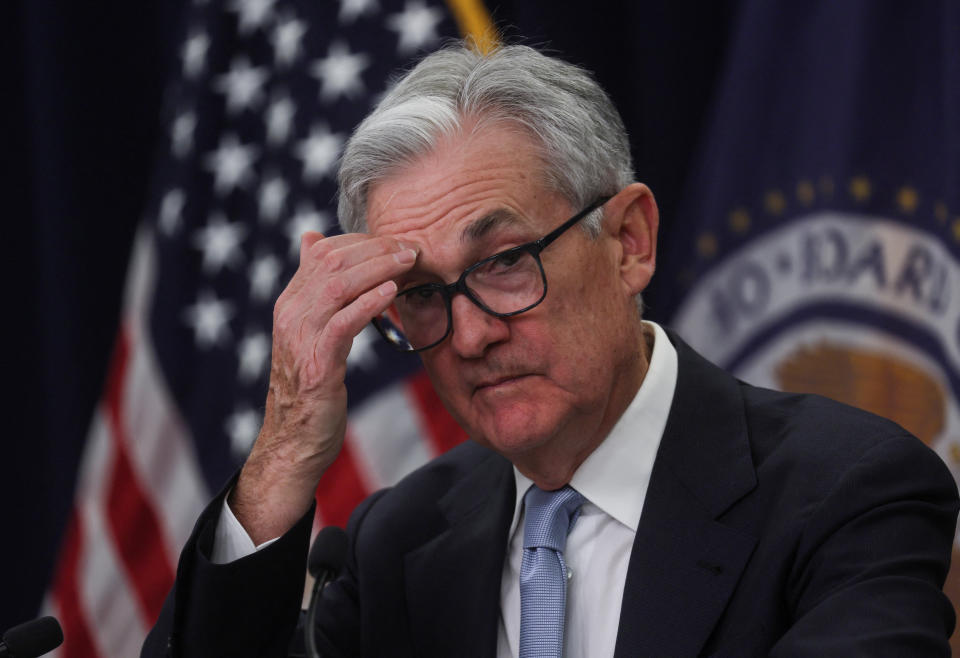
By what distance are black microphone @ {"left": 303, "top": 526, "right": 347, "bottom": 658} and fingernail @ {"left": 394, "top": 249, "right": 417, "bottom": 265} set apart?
0.45 metres

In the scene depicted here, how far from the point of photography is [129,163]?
420 centimetres

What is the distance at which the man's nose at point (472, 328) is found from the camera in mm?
1773

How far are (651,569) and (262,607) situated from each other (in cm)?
63

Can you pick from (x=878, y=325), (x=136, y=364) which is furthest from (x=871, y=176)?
(x=136, y=364)

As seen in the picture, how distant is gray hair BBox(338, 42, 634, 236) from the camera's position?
1.88 m

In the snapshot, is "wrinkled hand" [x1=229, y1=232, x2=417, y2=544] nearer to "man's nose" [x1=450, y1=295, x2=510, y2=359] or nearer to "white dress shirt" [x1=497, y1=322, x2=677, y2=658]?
"man's nose" [x1=450, y1=295, x2=510, y2=359]

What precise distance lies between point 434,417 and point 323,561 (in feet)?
5.00

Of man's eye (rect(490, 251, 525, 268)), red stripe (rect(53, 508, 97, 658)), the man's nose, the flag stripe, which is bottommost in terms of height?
red stripe (rect(53, 508, 97, 658))

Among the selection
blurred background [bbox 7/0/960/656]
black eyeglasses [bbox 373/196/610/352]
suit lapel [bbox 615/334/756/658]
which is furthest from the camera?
blurred background [bbox 7/0/960/656]

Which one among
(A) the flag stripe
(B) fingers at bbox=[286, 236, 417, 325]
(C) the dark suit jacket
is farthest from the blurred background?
(B) fingers at bbox=[286, 236, 417, 325]

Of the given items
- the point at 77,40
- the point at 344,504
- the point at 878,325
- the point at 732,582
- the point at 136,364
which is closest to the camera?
the point at 732,582

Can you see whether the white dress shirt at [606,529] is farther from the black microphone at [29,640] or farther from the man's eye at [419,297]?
the black microphone at [29,640]

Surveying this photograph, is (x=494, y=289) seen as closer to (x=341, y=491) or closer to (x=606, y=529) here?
(x=606, y=529)

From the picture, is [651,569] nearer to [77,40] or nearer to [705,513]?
[705,513]
